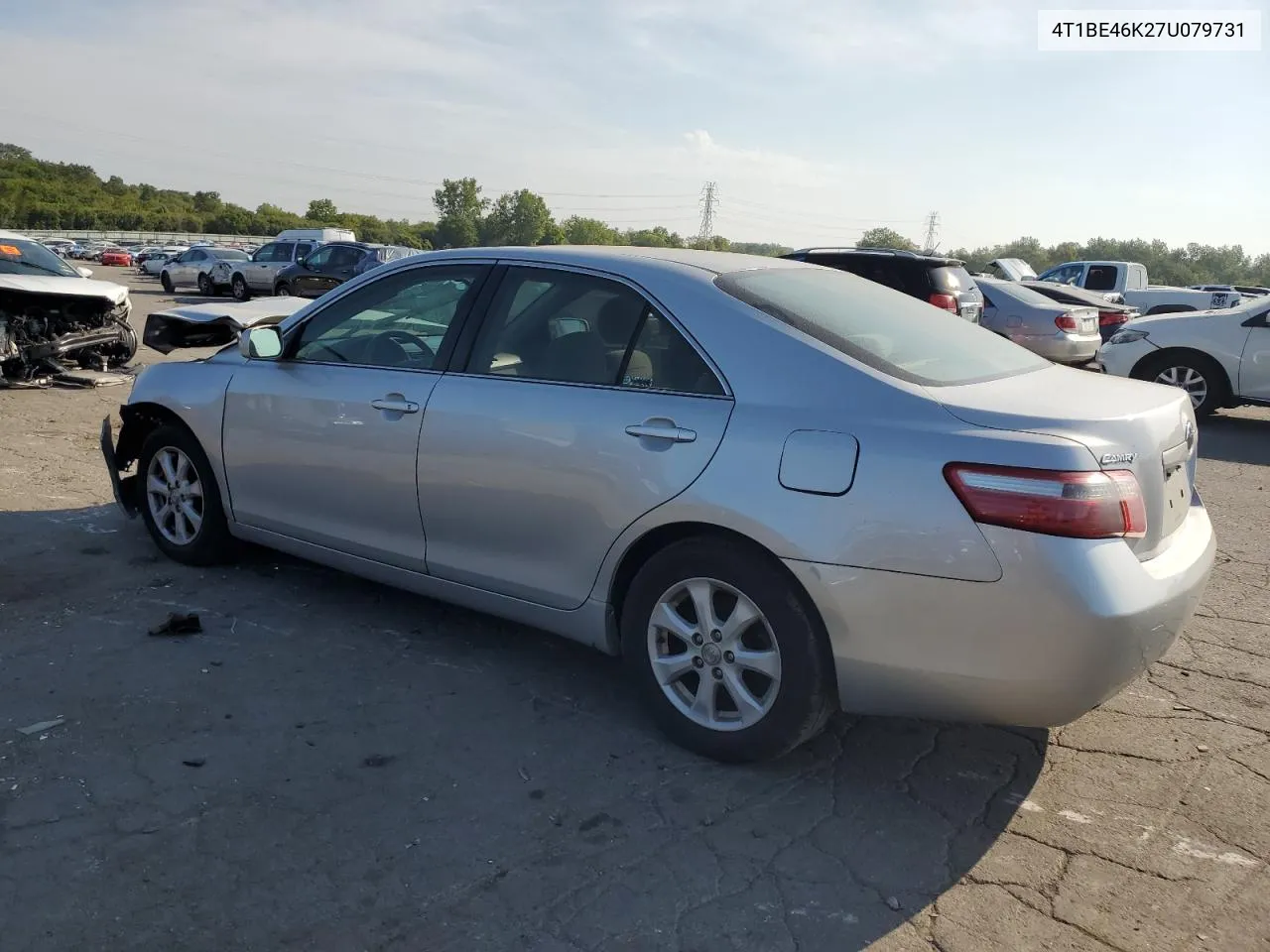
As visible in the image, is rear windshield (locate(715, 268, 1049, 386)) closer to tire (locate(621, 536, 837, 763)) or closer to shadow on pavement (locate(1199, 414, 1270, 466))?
tire (locate(621, 536, 837, 763))

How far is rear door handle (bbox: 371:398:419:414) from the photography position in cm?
412

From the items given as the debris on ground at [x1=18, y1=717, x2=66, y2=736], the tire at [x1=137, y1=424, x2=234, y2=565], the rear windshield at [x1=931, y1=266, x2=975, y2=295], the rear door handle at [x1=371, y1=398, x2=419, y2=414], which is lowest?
the debris on ground at [x1=18, y1=717, x2=66, y2=736]

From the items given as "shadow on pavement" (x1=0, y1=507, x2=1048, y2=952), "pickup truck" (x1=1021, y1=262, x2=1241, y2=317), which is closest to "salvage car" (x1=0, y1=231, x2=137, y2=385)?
"shadow on pavement" (x1=0, y1=507, x2=1048, y2=952)

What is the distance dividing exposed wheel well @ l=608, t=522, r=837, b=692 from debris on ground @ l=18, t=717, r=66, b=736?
1922 mm

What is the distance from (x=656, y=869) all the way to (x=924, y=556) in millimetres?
1134

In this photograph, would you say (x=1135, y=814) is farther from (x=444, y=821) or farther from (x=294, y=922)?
(x=294, y=922)

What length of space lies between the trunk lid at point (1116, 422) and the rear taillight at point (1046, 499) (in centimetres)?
7

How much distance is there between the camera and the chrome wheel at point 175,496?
5.14m

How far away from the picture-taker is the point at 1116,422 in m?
3.03

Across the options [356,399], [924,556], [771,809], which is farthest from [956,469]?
[356,399]

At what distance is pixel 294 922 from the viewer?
2584 mm

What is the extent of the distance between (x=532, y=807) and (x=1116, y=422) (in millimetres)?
2063

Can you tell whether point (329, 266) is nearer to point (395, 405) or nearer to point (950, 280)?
point (950, 280)

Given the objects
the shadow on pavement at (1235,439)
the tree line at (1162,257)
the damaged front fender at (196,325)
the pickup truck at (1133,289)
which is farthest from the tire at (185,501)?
the tree line at (1162,257)
